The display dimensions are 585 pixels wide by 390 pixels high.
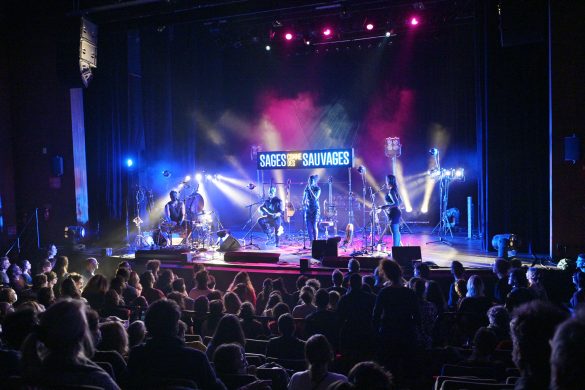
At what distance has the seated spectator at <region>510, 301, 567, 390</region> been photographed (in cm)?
220

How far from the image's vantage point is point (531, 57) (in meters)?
11.2

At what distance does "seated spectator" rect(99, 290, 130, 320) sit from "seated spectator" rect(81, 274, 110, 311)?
43 centimetres

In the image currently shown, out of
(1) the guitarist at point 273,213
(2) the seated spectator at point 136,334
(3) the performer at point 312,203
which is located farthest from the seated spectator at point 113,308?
(1) the guitarist at point 273,213

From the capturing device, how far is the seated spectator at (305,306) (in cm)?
618

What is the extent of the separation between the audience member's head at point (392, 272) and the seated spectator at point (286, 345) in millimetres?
1124

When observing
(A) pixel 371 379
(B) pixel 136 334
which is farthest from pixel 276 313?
(A) pixel 371 379

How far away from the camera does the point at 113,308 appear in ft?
19.9

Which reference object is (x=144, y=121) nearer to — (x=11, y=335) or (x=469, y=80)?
(x=469, y=80)

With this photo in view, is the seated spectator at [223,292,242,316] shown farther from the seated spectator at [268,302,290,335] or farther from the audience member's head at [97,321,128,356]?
the audience member's head at [97,321,128,356]

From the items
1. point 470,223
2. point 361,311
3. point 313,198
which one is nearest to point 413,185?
point 470,223

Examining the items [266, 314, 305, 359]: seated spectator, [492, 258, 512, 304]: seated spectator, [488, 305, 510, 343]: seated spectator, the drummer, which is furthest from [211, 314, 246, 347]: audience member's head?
the drummer

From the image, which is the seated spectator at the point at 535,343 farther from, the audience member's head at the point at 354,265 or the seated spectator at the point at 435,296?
the audience member's head at the point at 354,265

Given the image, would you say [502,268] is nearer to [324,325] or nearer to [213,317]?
[324,325]

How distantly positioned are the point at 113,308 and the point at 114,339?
6.66 ft
